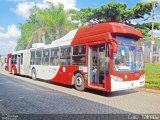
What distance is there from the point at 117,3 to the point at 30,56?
13.1 m

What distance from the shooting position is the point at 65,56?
1562 centimetres

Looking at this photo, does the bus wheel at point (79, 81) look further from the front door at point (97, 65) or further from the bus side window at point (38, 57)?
the bus side window at point (38, 57)

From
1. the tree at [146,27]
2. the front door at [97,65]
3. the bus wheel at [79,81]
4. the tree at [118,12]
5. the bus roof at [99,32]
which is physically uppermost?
the tree at [118,12]

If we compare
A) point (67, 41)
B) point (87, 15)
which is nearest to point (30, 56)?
point (67, 41)

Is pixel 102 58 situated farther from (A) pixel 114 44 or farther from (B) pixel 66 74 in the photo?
(B) pixel 66 74

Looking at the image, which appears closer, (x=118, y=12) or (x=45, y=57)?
(x=45, y=57)

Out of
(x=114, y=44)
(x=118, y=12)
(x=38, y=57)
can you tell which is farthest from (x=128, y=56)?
(x=118, y=12)

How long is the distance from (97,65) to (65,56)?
10.7 feet

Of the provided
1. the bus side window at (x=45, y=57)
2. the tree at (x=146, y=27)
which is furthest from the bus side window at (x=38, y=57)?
the tree at (x=146, y=27)

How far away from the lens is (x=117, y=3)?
30.1 m

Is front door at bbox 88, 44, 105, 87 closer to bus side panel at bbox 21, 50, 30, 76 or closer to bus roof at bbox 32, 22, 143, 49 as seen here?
bus roof at bbox 32, 22, 143, 49

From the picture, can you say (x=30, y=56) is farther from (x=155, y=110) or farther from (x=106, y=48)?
(x=155, y=110)

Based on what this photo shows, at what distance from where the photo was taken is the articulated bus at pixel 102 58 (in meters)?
11.8

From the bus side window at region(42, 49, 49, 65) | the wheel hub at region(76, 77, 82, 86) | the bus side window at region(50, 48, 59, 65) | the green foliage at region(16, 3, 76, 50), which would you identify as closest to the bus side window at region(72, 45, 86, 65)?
the wheel hub at region(76, 77, 82, 86)
